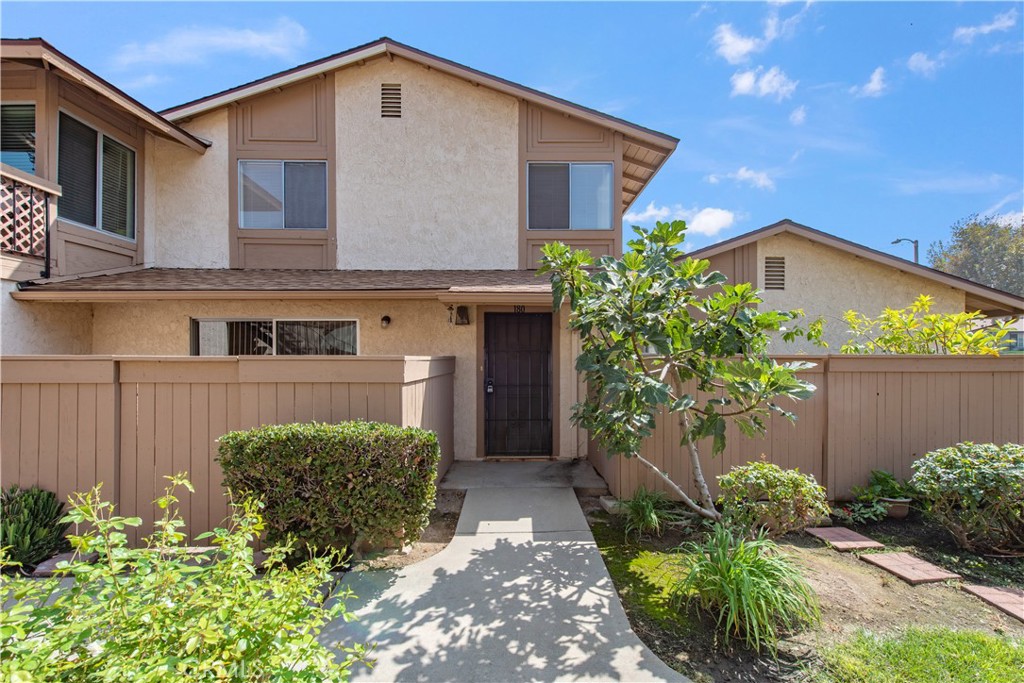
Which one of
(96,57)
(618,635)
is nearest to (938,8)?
(618,635)

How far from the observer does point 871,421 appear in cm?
539

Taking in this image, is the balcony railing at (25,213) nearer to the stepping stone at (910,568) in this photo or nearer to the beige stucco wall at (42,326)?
the beige stucco wall at (42,326)

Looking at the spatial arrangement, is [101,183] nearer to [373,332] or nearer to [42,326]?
[42,326]

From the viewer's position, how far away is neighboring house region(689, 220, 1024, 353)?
939 cm

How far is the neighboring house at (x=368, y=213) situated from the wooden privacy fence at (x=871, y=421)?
2.57m

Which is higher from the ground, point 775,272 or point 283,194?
point 283,194

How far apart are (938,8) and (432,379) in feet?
32.8

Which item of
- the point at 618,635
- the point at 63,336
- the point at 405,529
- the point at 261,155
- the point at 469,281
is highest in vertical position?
the point at 261,155

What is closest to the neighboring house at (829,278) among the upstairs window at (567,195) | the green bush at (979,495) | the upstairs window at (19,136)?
the upstairs window at (567,195)

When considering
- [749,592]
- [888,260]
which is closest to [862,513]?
[749,592]

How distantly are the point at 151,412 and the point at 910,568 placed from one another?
7036 mm

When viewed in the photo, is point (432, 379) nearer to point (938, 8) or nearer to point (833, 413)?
point (833, 413)

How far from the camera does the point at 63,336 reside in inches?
266

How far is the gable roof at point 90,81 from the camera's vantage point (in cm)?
584
